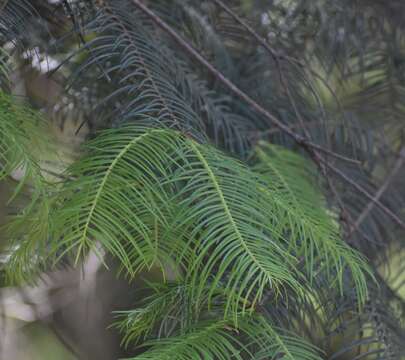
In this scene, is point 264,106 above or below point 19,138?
below

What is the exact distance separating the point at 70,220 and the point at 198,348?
13 centimetres

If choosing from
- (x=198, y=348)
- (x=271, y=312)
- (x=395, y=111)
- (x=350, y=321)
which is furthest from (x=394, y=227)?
(x=198, y=348)

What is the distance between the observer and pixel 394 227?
0.98 metres

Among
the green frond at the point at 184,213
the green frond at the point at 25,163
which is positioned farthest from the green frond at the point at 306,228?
the green frond at the point at 25,163

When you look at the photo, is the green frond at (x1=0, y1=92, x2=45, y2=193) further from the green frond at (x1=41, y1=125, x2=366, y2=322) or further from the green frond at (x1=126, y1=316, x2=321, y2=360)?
the green frond at (x1=126, y1=316, x2=321, y2=360)

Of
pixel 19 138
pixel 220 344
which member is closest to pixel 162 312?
pixel 220 344

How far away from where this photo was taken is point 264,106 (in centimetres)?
91

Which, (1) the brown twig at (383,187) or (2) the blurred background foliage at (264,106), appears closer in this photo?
(2) the blurred background foliage at (264,106)

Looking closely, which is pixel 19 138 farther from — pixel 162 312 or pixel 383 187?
pixel 383 187

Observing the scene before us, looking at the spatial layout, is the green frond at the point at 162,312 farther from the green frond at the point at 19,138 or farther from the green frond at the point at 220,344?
the green frond at the point at 19,138

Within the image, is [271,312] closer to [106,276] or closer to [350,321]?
[350,321]

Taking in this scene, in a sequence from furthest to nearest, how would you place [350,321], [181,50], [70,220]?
[181,50], [350,321], [70,220]

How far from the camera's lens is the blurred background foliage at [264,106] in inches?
30.3

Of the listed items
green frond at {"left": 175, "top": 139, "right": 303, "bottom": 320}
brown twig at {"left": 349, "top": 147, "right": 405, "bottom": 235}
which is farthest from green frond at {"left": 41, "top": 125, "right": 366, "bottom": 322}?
brown twig at {"left": 349, "top": 147, "right": 405, "bottom": 235}
